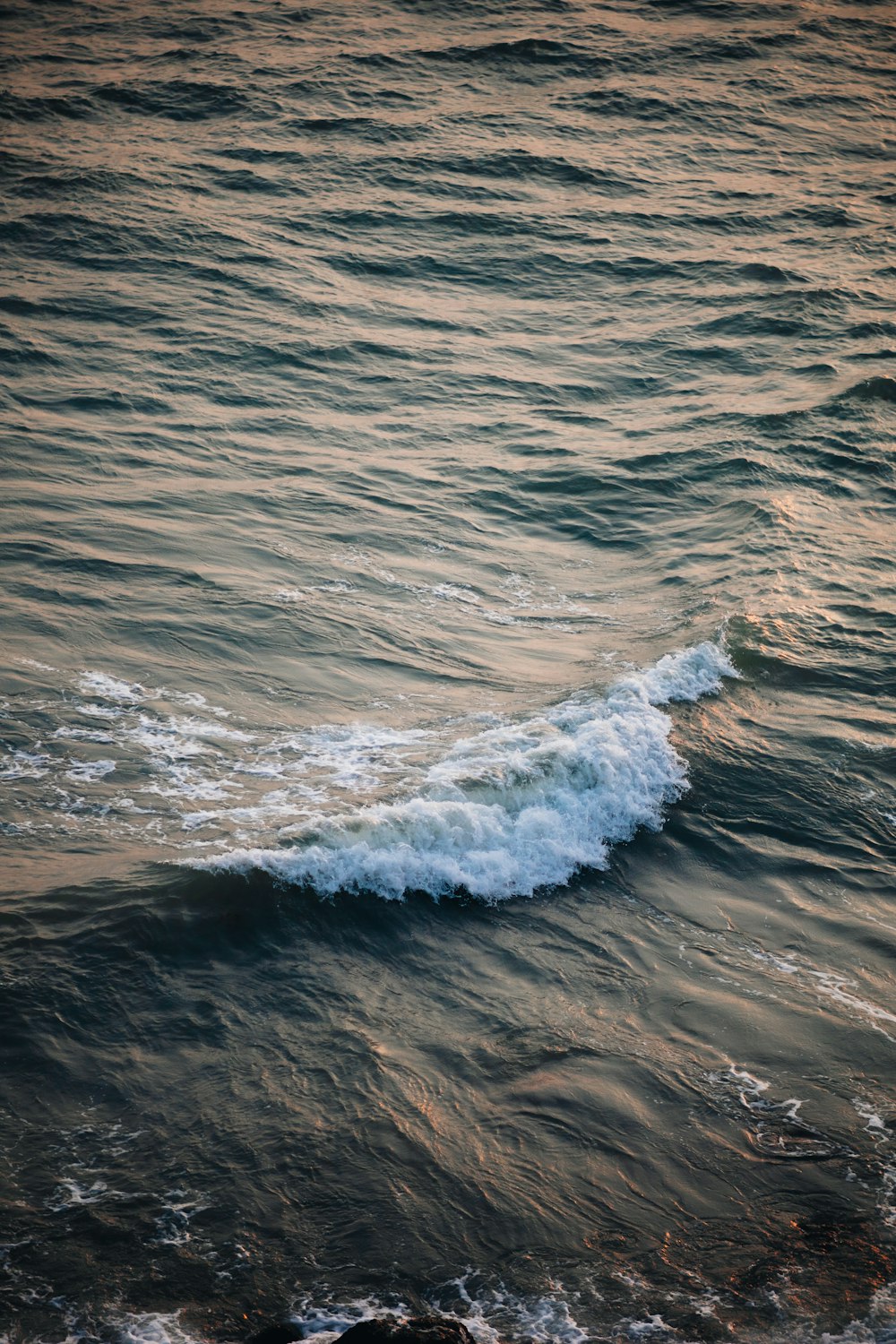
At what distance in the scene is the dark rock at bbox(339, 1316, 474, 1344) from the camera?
436 cm

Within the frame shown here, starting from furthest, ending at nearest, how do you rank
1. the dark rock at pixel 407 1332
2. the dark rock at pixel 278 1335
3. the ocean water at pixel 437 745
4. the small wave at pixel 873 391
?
1. the small wave at pixel 873 391
2. the ocean water at pixel 437 745
3. the dark rock at pixel 278 1335
4. the dark rock at pixel 407 1332

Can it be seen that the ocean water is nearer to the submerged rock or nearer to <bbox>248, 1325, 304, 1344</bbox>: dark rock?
<bbox>248, 1325, 304, 1344</bbox>: dark rock

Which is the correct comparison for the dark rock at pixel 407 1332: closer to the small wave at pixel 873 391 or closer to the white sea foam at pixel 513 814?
the white sea foam at pixel 513 814

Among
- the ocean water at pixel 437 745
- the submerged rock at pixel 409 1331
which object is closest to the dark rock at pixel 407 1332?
the submerged rock at pixel 409 1331

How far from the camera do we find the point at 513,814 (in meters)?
8.80

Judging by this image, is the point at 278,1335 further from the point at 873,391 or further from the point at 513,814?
the point at 873,391

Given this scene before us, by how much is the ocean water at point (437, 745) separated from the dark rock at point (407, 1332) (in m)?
0.46

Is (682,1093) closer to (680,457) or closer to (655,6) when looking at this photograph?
(680,457)

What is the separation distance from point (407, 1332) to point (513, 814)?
186 inches

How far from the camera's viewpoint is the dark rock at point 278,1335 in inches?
187

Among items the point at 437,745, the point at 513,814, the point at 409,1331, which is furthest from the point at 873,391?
the point at 409,1331

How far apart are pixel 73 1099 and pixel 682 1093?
138 inches

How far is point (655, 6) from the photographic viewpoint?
3441 centimetres

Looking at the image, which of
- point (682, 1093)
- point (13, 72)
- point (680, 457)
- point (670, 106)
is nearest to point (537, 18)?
point (670, 106)
